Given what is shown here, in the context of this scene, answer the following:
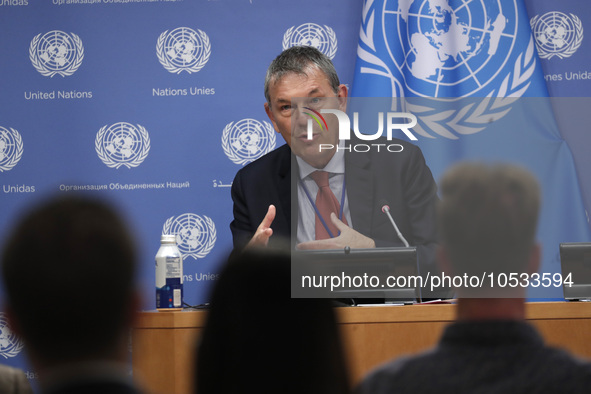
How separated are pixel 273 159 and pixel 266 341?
96.5 inches

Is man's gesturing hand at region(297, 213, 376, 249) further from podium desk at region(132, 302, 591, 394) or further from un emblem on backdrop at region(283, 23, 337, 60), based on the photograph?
un emblem on backdrop at region(283, 23, 337, 60)

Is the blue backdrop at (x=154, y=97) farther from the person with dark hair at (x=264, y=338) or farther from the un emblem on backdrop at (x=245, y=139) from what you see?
the person with dark hair at (x=264, y=338)

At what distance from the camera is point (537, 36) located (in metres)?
3.61

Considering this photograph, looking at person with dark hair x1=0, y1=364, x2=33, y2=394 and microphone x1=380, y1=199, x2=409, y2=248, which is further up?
microphone x1=380, y1=199, x2=409, y2=248

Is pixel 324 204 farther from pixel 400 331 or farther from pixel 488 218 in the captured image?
pixel 488 218

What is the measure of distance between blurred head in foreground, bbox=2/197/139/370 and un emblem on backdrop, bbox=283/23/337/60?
10.3ft

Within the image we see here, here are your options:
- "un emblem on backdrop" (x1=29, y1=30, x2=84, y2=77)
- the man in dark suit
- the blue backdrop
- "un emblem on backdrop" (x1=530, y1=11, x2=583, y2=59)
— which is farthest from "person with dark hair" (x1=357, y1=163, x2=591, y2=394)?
"un emblem on backdrop" (x1=29, y1=30, x2=84, y2=77)

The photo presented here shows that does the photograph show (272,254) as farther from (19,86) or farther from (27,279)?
(19,86)

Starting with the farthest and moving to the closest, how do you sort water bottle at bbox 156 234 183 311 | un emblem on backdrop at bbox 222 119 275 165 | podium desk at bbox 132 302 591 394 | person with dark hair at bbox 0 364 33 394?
1. un emblem on backdrop at bbox 222 119 275 165
2. water bottle at bbox 156 234 183 311
3. podium desk at bbox 132 302 591 394
4. person with dark hair at bbox 0 364 33 394

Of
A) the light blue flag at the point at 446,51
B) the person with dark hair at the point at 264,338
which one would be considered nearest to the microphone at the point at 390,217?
the person with dark hair at the point at 264,338

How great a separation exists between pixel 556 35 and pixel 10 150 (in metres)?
3.04

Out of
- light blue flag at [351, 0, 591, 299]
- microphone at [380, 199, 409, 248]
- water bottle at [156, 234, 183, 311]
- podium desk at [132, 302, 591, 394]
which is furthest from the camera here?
light blue flag at [351, 0, 591, 299]

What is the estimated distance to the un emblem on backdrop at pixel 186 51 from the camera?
12.4ft

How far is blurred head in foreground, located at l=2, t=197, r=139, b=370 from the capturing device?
696 millimetres
